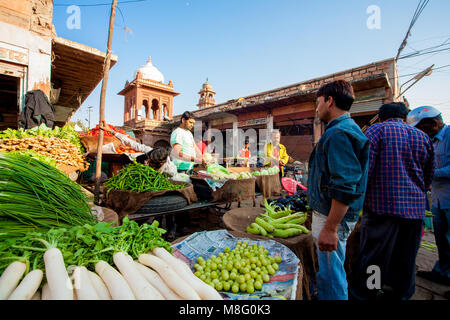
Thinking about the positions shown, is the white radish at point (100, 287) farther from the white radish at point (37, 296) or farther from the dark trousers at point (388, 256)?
the dark trousers at point (388, 256)

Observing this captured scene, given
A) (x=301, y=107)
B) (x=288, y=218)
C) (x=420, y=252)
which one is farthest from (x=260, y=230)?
(x=301, y=107)

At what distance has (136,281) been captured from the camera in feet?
3.18

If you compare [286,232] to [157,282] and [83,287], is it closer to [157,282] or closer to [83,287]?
[157,282]

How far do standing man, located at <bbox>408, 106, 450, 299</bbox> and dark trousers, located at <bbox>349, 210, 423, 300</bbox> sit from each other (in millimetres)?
1018

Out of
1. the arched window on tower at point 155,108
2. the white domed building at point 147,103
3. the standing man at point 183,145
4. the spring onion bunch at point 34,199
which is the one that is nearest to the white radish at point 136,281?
the spring onion bunch at point 34,199

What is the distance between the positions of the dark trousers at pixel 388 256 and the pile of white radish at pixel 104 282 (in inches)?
84.8

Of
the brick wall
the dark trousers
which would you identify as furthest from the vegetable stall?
the brick wall

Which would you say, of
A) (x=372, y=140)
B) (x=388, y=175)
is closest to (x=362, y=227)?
(x=388, y=175)

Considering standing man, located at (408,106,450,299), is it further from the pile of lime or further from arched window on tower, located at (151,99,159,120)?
arched window on tower, located at (151,99,159,120)

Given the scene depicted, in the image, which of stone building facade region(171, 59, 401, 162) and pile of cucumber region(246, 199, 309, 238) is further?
stone building facade region(171, 59, 401, 162)

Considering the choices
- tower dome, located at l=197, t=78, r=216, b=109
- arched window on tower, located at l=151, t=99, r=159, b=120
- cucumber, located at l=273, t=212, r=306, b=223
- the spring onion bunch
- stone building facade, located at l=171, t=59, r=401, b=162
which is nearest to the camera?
the spring onion bunch

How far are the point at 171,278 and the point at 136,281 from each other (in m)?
0.17

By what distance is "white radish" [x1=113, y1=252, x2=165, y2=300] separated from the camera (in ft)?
3.03

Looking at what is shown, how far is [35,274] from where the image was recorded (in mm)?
895
